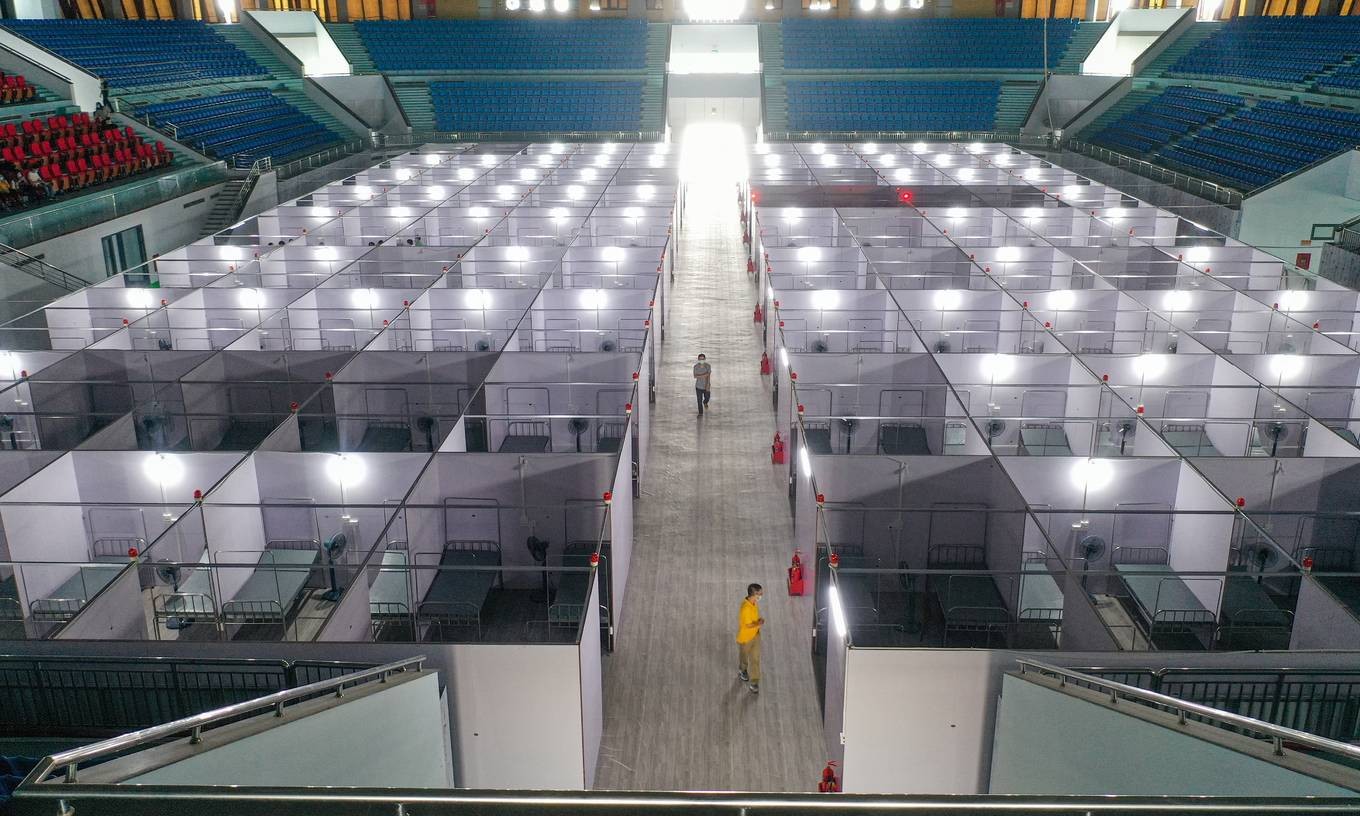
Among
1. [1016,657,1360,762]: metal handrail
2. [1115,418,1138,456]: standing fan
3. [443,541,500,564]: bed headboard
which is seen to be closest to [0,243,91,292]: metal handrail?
[443,541,500,564]: bed headboard

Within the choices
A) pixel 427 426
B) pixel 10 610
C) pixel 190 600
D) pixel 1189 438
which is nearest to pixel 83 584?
pixel 190 600

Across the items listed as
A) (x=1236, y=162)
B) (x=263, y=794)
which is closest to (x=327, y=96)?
(x=1236, y=162)

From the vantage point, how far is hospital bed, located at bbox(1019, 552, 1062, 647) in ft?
35.9

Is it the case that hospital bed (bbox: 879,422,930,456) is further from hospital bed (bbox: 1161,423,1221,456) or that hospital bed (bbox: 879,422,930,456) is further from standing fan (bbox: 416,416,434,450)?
standing fan (bbox: 416,416,434,450)

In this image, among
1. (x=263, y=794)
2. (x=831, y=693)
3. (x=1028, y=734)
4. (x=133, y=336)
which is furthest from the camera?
(x=133, y=336)

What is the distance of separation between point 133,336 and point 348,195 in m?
14.4

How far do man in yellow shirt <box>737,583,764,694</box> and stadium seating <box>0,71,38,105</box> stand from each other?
31.2 meters

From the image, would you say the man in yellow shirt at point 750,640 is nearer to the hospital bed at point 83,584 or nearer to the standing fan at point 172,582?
the standing fan at point 172,582

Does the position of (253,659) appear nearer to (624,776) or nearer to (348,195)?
(624,776)

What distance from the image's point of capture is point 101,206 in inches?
992

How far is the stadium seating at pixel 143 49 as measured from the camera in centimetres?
3516

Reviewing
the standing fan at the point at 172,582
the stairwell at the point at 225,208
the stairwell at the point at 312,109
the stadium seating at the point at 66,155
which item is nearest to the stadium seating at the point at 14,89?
the stadium seating at the point at 66,155

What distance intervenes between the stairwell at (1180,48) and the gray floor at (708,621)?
3802cm

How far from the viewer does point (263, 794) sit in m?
3.68
